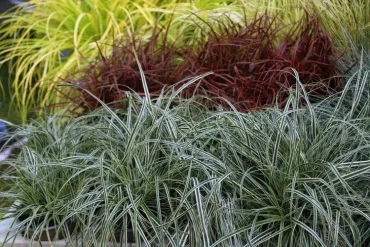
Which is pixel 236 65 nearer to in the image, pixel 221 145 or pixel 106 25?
pixel 221 145

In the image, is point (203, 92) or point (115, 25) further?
point (115, 25)

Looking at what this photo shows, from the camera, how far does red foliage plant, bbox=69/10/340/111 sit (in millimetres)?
2590

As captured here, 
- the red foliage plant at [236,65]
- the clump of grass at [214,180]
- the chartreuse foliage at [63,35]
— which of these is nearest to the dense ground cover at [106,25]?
the chartreuse foliage at [63,35]

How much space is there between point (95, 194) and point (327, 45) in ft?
4.47

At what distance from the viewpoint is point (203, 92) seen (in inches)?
104

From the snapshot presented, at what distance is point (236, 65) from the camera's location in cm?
272

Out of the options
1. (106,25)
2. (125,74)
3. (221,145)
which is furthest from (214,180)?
(106,25)

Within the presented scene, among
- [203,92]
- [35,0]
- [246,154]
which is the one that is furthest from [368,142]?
[35,0]

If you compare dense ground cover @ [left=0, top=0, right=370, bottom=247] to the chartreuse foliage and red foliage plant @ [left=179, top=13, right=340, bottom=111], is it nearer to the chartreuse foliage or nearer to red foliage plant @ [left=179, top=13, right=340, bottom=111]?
red foliage plant @ [left=179, top=13, right=340, bottom=111]

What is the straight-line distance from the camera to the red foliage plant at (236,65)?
2.59m

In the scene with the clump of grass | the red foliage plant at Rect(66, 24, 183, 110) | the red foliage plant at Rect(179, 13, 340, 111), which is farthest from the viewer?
the red foliage plant at Rect(66, 24, 183, 110)

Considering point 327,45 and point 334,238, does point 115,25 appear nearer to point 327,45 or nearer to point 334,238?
point 327,45

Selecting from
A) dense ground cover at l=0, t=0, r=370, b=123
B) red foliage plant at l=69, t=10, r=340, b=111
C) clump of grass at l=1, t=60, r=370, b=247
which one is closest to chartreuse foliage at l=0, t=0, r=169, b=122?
dense ground cover at l=0, t=0, r=370, b=123

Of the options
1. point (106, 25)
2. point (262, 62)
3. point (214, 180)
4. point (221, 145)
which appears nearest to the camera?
point (214, 180)
